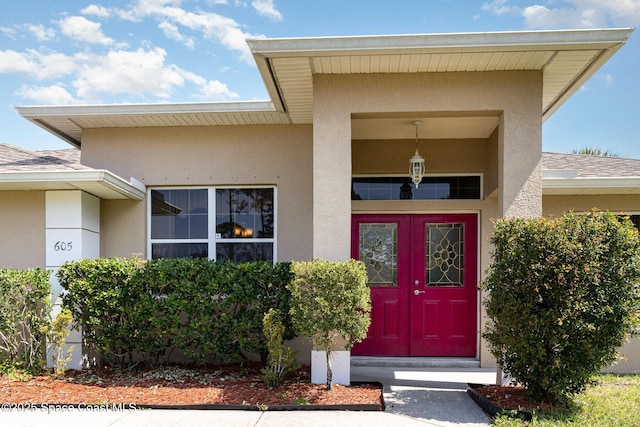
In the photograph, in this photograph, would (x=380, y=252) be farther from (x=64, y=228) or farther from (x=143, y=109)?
(x=64, y=228)

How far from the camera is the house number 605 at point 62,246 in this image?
6953mm

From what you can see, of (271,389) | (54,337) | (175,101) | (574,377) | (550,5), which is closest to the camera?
(574,377)

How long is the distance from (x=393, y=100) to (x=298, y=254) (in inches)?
116

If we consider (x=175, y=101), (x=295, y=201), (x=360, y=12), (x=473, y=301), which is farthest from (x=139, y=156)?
(x=473, y=301)

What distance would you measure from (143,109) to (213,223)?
2.10m

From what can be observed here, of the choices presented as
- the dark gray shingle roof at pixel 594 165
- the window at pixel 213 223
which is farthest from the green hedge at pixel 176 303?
the dark gray shingle roof at pixel 594 165

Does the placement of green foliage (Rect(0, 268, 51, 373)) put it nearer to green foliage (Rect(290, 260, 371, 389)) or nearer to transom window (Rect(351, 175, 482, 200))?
green foliage (Rect(290, 260, 371, 389))

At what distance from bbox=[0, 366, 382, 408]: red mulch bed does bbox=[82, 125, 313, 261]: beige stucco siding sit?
2062 millimetres

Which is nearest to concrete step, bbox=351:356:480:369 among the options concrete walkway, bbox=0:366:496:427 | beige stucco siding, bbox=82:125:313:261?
concrete walkway, bbox=0:366:496:427

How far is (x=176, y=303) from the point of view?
6066 millimetres

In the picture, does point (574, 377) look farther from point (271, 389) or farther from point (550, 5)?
point (550, 5)

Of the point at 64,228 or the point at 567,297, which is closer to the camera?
the point at 567,297

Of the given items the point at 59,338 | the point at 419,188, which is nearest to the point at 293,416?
the point at 59,338

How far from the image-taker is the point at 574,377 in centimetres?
462
